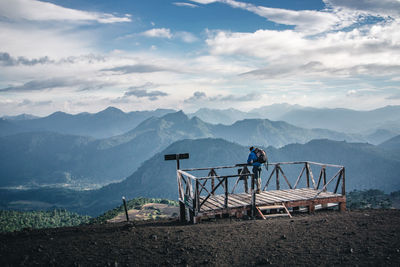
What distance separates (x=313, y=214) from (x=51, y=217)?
3499 inches

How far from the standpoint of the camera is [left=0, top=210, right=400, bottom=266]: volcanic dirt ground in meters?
9.30

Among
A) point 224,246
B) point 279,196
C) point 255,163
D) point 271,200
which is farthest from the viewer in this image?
point 279,196

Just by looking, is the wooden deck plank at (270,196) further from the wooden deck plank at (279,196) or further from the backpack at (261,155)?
the backpack at (261,155)

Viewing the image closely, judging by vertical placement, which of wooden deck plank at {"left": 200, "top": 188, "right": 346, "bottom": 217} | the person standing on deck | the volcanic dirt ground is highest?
the person standing on deck

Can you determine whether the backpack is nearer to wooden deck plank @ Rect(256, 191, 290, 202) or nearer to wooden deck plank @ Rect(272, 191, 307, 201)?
wooden deck plank @ Rect(256, 191, 290, 202)

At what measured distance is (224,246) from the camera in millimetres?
10336

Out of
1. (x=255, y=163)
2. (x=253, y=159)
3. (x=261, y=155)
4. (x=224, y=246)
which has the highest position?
(x=261, y=155)

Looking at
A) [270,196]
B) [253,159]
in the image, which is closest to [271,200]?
[270,196]

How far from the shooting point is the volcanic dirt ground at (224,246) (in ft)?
30.5

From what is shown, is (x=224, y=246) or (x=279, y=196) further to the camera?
(x=279, y=196)

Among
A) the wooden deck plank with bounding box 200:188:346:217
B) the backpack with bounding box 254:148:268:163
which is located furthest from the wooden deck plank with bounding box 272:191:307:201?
the backpack with bounding box 254:148:268:163

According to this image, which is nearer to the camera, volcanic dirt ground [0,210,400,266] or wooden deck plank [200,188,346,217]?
volcanic dirt ground [0,210,400,266]

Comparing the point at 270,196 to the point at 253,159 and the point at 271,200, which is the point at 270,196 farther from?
the point at 253,159

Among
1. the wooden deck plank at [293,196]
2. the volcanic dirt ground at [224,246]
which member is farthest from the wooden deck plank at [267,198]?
the volcanic dirt ground at [224,246]
